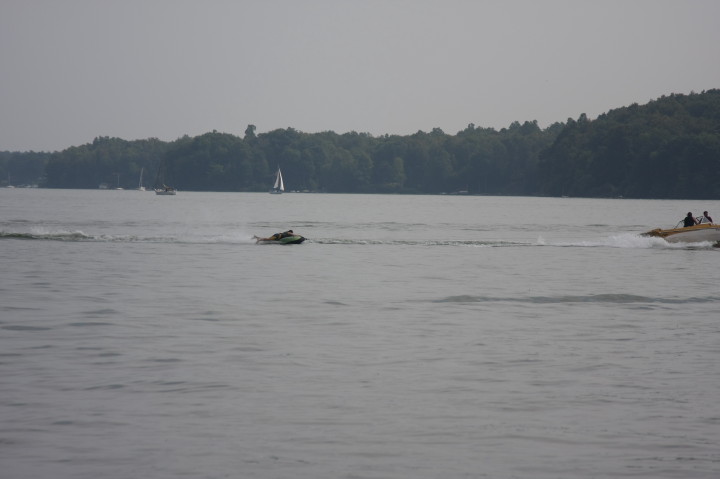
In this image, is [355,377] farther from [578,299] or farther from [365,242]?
[365,242]

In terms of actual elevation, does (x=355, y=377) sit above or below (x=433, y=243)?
above

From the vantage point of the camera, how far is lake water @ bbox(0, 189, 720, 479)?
11.4m

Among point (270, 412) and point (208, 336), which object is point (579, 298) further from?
point (270, 412)

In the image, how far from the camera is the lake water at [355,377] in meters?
11.4

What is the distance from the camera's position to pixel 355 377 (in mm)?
15938

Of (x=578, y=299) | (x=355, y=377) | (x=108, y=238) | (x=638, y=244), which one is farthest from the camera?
(x=108, y=238)

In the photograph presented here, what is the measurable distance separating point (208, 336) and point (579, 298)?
42.6ft

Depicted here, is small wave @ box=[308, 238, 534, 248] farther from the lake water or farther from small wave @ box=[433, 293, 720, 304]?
small wave @ box=[433, 293, 720, 304]

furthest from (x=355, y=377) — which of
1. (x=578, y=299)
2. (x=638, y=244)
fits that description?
(x=638, y=244)

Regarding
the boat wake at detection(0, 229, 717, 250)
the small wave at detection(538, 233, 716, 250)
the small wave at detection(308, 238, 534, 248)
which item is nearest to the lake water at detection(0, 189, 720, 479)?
the small wave at detection(538, 233, 716, 250)

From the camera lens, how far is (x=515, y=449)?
1184 centimetres

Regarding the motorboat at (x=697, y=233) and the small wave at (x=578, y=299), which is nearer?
the small wave at (x=578, y=299)

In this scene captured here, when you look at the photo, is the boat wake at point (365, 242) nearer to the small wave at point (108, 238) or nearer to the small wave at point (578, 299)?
the small wave at point (108, 238)

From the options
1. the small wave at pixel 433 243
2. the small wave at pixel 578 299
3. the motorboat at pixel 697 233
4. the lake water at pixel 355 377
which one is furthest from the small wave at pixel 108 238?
the small wave at pixel 578 299
